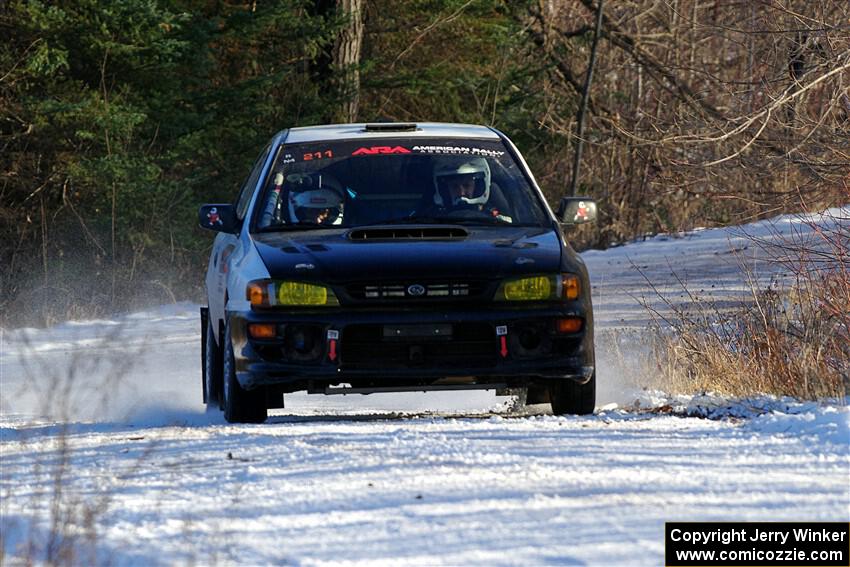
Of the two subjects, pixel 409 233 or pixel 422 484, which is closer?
pixel 422 484

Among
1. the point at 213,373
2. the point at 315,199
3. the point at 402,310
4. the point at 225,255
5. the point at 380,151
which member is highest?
the point at 380,151

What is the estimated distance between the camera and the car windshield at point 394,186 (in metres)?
8.96

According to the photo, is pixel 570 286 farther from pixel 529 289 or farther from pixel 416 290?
pixel 416 290

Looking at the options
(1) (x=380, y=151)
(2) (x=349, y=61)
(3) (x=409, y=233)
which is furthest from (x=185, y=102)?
(3) (x=409, y=233)

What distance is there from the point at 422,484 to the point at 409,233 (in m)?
2.91

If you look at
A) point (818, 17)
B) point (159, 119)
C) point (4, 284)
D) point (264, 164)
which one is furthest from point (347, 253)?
point (159, 119)

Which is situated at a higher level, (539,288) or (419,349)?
Answer: (539,288)

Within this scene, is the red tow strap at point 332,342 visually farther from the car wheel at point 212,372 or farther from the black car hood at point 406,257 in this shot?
the car wheel at point 212,372

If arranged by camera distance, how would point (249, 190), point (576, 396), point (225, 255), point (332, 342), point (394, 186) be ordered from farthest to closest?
point (249, 190), point (225, 255), point (394, 186), point (576, 396), point (332, 342)

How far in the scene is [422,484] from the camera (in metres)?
5.76

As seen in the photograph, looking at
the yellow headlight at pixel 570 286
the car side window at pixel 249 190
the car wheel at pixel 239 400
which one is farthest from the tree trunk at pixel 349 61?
the yellow headlight at pixel 570 286

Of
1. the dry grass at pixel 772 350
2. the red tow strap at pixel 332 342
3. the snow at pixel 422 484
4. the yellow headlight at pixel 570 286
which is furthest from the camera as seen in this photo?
the dry grass at pixel 772 350

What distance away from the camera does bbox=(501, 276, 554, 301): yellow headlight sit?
7.96m

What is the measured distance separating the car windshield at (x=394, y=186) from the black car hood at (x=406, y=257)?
0.44 m
